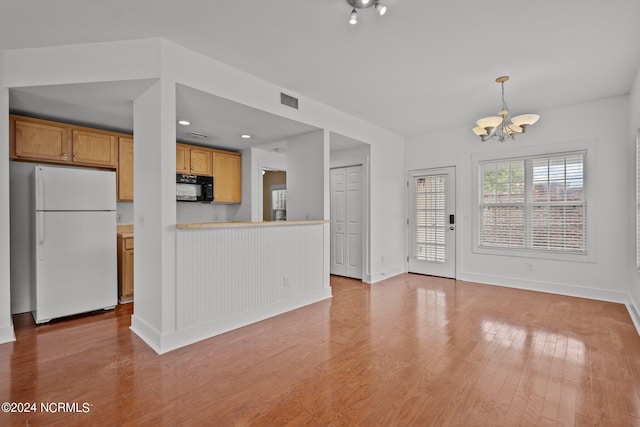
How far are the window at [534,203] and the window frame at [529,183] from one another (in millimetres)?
36

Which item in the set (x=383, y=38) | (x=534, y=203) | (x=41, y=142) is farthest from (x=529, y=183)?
(x=41, y=142)

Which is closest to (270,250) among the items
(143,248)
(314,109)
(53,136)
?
(143,248)

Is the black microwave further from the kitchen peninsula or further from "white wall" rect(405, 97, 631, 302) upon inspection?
"white wall" rect(405, 97, 631, 302)

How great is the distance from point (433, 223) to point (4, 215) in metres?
5.60

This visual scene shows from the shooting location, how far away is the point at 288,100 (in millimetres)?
3676

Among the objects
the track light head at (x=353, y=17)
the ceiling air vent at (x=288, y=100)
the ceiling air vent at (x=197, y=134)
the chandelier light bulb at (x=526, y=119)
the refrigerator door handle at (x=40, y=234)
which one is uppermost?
the track light head at (x=353, y=17)

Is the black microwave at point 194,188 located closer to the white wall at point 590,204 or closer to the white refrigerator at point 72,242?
the white refrigerator at point 72,242

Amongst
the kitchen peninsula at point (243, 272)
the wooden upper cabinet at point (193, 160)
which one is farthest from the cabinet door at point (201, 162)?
the kitchen peninsula at point (243, 272)

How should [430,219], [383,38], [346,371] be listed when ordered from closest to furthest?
[346,371] < [383,38] < [430,219]

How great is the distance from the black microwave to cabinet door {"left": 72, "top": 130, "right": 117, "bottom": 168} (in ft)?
3.05

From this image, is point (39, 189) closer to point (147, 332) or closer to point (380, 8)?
point (147, 332)

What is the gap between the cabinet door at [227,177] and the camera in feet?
17.7

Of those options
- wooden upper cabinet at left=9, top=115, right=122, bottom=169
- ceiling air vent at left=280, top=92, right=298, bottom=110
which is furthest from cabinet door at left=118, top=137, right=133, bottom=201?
ceiling air vent at left=280, top=92, right=298, bottom=110

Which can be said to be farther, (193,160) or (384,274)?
(384,274)
